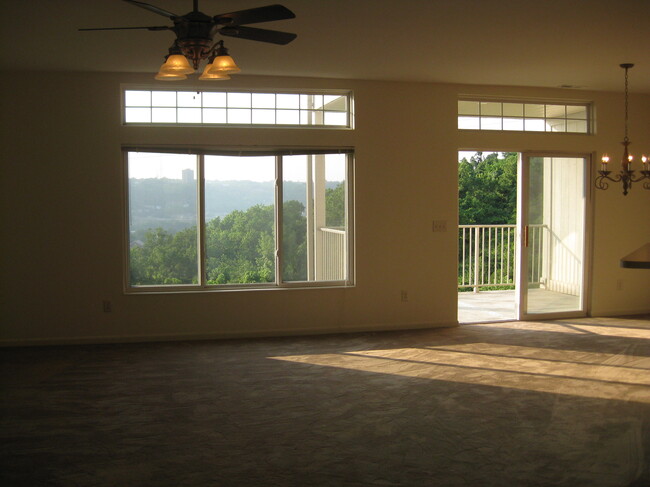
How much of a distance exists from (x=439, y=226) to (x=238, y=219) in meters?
2.14

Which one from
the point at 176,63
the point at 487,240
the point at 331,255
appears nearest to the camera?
the point at 176,63

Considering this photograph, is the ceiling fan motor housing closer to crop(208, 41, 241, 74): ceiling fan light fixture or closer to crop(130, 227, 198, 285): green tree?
crop(208, 41, 241, 74): ceiling fan light fixture

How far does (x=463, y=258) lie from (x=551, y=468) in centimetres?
561

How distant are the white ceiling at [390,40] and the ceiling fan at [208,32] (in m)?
0.69

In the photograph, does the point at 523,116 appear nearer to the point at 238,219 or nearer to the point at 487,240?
the point at 487,240

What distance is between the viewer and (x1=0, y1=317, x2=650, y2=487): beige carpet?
3.04 metres

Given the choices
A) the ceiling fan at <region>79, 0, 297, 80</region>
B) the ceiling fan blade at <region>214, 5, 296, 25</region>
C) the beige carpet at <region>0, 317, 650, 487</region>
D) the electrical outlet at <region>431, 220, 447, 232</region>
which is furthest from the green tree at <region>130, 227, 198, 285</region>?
the ceiling fan blade at <region>214, 5, 296, 25</region>

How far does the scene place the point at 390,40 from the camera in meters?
4.64

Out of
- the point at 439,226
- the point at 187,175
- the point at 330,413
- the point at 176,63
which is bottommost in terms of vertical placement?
the point at 330,413

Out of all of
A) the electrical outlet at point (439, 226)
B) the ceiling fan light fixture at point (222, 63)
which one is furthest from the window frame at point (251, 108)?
the ceiling fan light fixture at point (222, 63)

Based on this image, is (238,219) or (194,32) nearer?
(194,32)

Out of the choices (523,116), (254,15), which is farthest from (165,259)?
(523,116)

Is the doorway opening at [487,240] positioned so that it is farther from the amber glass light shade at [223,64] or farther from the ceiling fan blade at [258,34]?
the amber glass light shade at [223,64]

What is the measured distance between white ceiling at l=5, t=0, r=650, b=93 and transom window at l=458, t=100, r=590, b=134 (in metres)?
0.53
